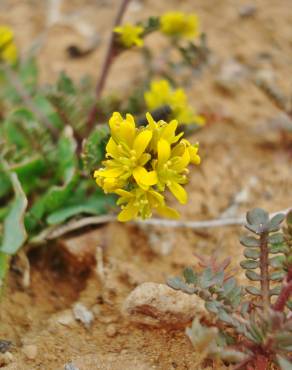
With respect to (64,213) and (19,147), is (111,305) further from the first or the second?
(19,147)

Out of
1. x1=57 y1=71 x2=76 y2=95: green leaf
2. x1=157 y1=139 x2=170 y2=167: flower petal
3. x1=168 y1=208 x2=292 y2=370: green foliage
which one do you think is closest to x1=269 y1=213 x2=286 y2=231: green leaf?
x1=168 y1=208 x2=292 y2=370: green foliage

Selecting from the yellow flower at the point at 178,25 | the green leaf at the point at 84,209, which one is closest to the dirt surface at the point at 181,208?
the green leaf at the point at 84,209

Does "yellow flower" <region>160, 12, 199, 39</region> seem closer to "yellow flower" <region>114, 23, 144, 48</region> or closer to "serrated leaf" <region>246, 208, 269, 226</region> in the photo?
"yellow flower" <region>114, 23, 144, 48</region>

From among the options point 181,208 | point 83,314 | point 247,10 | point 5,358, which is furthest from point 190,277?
point 247,10

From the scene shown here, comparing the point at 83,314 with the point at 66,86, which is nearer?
the point at 83,314

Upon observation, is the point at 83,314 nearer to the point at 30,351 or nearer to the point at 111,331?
the point at 111,331
